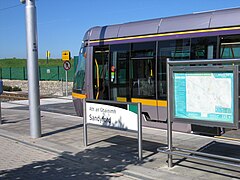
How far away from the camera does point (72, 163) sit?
6605 mm

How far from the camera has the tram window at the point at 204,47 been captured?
28.2 feet

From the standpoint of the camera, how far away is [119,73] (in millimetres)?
10773

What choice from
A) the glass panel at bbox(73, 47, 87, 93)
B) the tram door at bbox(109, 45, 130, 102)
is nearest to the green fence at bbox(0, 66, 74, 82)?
the glass panel at bbox(73, 47, 87, 93)

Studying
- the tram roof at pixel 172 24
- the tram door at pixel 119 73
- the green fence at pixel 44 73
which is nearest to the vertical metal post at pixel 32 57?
the tram door at pixel 119 73

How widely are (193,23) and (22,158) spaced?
17.7ft

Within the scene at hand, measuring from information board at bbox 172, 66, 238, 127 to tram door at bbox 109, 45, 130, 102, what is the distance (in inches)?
187

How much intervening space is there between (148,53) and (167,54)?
0.67 meters

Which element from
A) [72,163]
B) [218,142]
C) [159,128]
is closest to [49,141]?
[72,163]

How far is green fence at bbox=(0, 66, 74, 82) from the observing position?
40034mm

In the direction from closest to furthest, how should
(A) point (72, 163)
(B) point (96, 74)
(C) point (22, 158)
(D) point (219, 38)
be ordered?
(A) point (72, 163)
(C) point (22, 158)
(D) point (219, 38)
(B) point (96, 74)

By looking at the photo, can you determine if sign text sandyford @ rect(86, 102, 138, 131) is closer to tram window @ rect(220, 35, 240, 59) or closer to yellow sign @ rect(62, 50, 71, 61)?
tram window @ rect(220, 35, 240, 59)

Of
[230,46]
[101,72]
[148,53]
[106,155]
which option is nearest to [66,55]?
[101,72]

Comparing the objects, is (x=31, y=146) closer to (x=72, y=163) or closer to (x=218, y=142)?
(x=72, y=163)

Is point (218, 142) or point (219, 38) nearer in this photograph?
point (218, 142)
